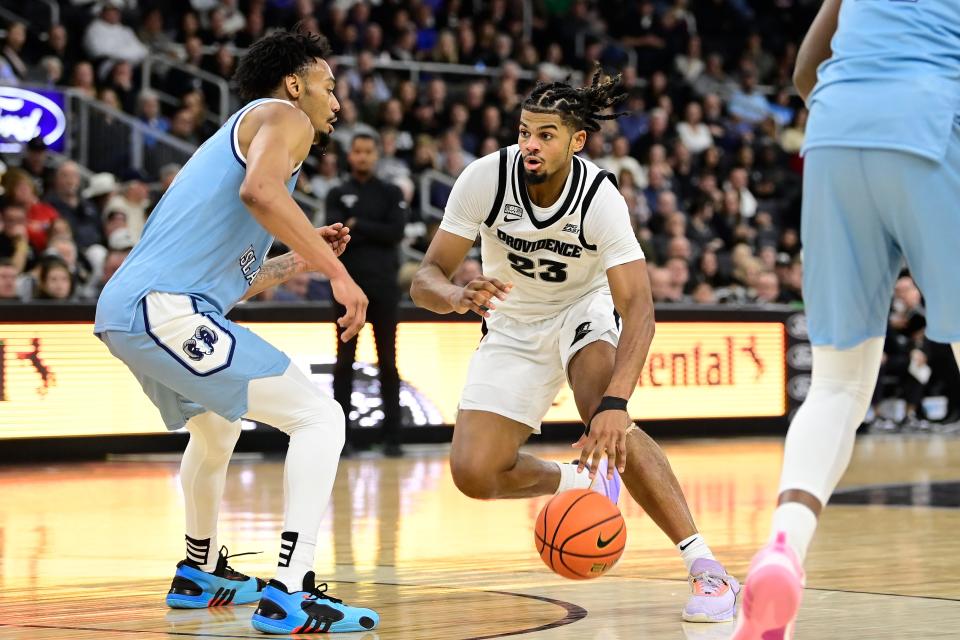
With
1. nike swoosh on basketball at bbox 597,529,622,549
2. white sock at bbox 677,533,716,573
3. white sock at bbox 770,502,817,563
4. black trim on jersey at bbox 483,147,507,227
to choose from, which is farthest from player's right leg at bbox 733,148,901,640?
black trim on jersey at bbox 483,147,507,227

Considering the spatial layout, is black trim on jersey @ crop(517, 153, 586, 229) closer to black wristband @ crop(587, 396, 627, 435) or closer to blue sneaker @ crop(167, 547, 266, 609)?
black wristband @ crop(587, 396, 627, 435)

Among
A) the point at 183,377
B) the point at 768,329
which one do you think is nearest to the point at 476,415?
the point at 183,377

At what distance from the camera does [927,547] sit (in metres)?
6.54

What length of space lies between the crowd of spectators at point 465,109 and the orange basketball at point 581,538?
6657 mm

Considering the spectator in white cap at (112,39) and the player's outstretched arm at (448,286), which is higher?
the player's outstretched arm at (448,286)

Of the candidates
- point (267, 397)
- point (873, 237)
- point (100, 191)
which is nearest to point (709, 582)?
point (267, 397)

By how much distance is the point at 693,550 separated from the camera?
17.1 ft

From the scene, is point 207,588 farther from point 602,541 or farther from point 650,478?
point 650,478

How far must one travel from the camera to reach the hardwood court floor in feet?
15.5

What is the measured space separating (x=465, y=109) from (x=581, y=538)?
12.1 meters

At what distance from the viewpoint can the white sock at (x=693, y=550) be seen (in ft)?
17.0

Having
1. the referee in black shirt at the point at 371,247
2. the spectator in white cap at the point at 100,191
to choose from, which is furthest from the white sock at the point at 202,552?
the spectator in white cap at the point at 100,191

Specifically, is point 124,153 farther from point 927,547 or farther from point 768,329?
point 927,547

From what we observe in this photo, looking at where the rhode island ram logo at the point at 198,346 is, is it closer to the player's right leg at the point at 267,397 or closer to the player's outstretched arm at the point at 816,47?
the player's right leg at the point at 267,397
